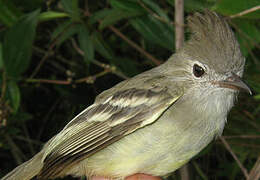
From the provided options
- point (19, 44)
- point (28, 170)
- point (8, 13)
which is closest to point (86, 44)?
point (19, 44)

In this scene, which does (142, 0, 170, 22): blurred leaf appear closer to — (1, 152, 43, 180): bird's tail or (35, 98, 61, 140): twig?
(1, 152, 43, 180): bird's tail

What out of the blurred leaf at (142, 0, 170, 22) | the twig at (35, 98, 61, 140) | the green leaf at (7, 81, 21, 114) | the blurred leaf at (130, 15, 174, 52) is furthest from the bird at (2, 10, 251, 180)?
the twig at (35, 98, 61, 140)

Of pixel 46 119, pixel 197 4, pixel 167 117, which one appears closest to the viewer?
pixel 167 117

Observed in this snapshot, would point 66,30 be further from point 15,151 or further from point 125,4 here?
point 15,151

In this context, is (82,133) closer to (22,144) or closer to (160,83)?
(160,83)

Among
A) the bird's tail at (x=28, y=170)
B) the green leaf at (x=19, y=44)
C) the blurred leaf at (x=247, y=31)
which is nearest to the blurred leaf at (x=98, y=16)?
the green leaf at (x=19, y=44)

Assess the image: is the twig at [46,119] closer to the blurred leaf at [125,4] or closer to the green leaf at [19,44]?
the green leaf at [19,44]
